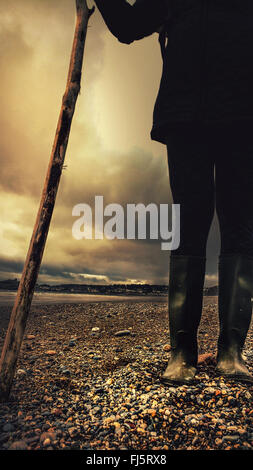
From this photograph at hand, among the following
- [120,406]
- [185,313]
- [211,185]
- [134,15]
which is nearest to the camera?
[120,406]

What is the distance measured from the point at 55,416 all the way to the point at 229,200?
96.4 inches

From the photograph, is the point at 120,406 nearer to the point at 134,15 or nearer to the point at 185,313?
the point at 185,313

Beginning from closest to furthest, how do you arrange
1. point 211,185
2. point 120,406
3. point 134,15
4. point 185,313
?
point 120,406 → point 185,313 → point 211,185 → point 134,15

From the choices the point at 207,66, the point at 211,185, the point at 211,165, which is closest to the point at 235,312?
the point at 211,185

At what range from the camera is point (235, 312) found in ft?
9.10

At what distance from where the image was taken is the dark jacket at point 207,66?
2.74 metres

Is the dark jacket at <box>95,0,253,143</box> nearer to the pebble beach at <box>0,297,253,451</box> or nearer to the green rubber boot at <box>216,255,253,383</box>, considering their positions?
the green rubber boot at <box>216,255,253,383</box>

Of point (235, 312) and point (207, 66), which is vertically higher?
point (207, 66)

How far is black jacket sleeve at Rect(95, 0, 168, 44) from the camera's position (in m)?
3.14

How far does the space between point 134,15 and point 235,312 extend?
3222 millimetres

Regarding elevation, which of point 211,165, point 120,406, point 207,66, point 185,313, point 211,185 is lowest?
point 120,406

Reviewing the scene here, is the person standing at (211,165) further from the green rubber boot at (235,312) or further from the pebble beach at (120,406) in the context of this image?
the pebble beach at (120,406)

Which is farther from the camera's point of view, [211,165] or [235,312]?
[211,165]

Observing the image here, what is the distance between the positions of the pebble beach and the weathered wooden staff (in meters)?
0.45
